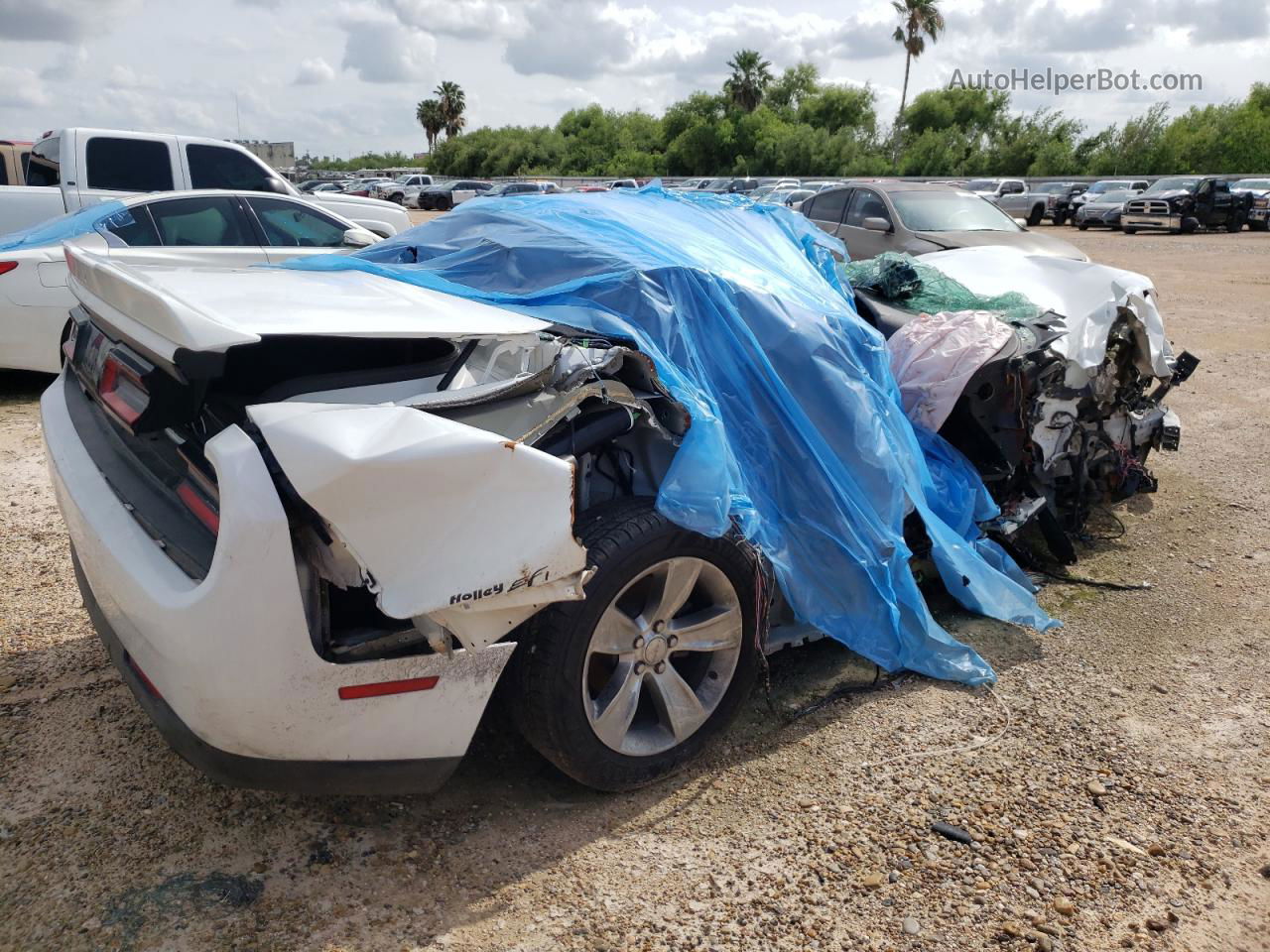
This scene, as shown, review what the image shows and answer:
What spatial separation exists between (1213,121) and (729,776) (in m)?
62.9

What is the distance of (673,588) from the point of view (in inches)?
104

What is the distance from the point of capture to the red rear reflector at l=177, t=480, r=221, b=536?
217 centimetres

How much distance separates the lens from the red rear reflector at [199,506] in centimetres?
217

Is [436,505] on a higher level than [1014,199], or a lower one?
lower

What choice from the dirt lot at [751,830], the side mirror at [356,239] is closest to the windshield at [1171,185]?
the side mirror at [356,239]

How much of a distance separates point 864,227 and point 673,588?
928cm

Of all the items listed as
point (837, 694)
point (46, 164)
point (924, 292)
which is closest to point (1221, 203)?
point (924, 292)

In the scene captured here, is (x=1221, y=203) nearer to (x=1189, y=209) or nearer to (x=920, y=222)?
(x=1189, y=209)

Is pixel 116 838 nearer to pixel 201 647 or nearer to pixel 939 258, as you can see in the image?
pixel 201 647

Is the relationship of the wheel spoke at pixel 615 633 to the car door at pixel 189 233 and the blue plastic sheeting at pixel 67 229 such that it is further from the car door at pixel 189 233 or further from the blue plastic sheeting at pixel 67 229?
the blue plastic sheeting at pixel 67 229

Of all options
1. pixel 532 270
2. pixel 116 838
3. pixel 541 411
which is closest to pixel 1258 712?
pixel 541 411

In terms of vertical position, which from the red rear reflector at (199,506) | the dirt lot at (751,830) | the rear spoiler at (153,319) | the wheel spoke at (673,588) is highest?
the rear spoiler at (153,319)

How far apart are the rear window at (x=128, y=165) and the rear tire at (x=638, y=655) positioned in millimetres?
8504

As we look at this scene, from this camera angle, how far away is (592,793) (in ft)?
8.96
